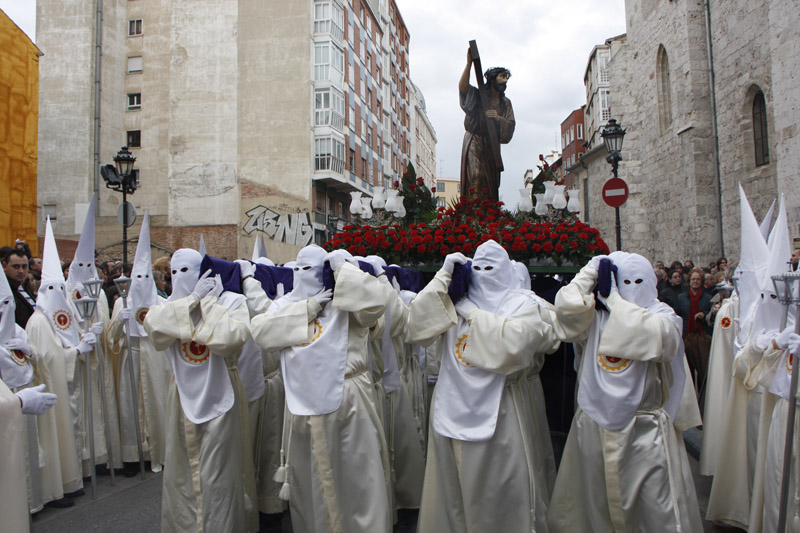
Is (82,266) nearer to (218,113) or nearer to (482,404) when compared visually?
(482,404)

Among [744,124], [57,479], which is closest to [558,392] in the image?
[57,479]

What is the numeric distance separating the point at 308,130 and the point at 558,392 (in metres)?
26.8

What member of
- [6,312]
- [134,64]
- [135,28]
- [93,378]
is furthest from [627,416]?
[135,28]

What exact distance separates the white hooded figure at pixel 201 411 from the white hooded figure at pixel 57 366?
6.06 ft

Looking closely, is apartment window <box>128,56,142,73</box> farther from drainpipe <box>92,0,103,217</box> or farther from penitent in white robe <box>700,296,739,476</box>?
penitent in white robe <box>700,296,739,476</box>

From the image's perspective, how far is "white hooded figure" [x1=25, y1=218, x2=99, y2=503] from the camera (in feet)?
19.2

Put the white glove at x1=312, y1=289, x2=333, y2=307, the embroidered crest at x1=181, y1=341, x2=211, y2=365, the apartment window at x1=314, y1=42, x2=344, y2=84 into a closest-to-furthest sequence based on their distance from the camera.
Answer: the white glove at x1=312, y1=289, x2=333, y2=307
the embroidered crest at x1=181, y1=341, x2=211, y2=365
the apartment window at x1=314, y1=42, x2=344, y2=84

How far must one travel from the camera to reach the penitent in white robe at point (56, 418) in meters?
5.82

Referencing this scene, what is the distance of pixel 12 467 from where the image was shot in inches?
135

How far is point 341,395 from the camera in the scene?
4398 mm

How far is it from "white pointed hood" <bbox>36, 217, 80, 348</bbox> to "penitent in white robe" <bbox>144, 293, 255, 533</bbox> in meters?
2.11

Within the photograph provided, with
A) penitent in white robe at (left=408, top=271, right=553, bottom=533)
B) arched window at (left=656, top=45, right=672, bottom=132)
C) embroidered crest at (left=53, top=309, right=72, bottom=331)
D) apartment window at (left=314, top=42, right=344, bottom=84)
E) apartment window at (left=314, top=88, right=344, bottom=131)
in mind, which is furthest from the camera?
apartment window at (left=314, top=42, right=344, bottom=84)

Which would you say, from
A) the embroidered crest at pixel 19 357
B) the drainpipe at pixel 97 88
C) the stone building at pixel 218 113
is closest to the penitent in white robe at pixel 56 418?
the embroidered crest at pixel 19 357

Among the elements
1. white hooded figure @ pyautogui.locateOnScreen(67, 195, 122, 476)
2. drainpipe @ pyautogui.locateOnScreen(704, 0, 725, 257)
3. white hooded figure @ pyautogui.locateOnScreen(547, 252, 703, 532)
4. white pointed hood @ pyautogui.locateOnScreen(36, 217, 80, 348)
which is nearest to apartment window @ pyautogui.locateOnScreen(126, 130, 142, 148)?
drainpipe @ pyautogui.locateOnScreen(704, 0, 725, 257)
